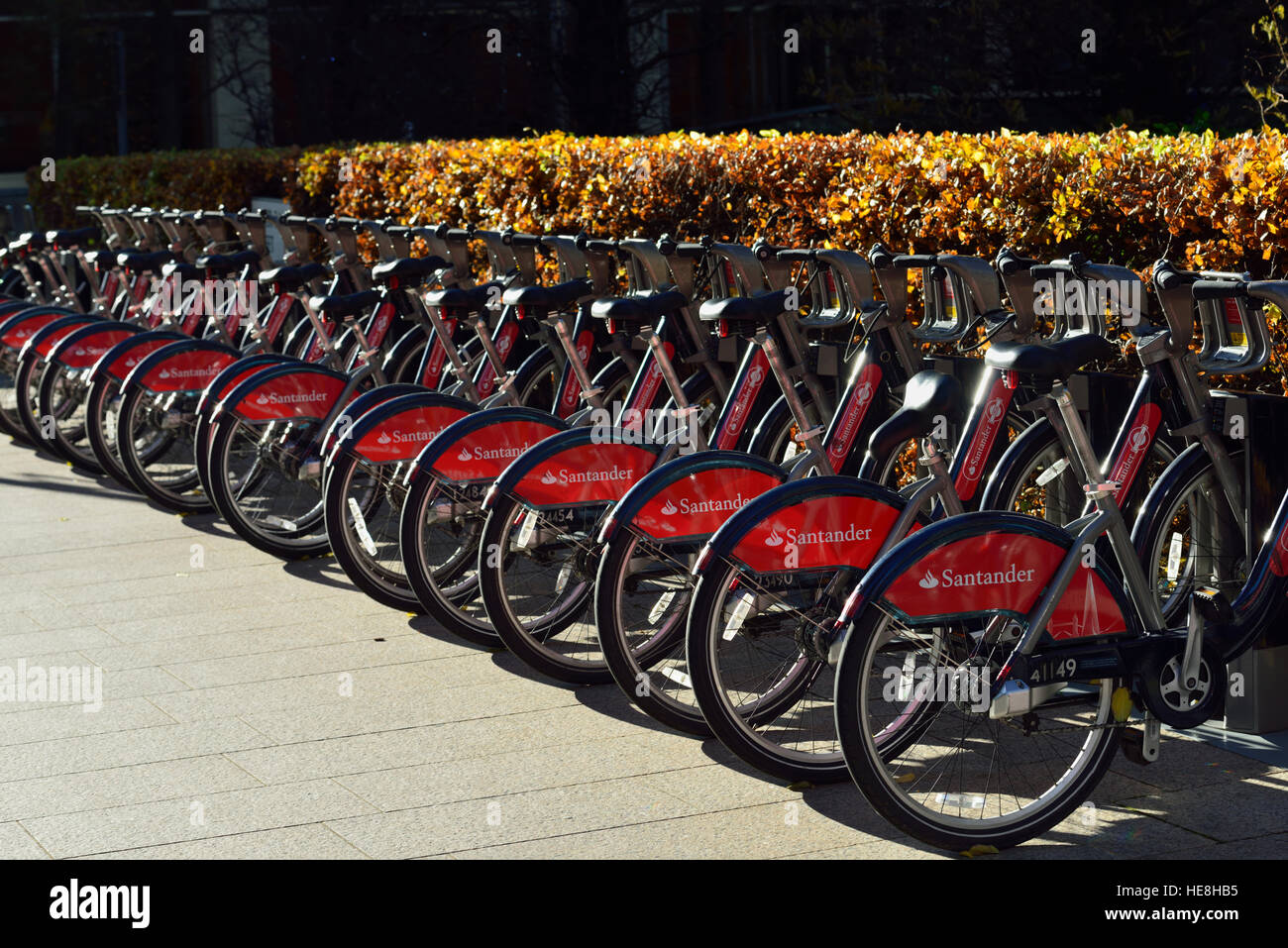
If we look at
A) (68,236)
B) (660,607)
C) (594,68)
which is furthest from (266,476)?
(594,68)

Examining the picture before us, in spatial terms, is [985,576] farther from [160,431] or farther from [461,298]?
[160,431]

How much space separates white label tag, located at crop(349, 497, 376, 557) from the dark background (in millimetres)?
3715

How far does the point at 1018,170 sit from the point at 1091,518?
6.85 feet

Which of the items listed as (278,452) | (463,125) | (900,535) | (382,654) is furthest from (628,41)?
(900,535)

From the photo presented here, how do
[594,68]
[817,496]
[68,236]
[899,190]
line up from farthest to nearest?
[594,68] → [68,236] → [899,190] → [817,496]

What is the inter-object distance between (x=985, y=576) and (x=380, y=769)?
1779 millimetres

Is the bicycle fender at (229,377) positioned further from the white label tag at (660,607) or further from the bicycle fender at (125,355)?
the white label tag at (660,607)

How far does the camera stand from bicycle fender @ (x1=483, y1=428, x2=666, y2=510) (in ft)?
17.4

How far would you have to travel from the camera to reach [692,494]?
16.0ft

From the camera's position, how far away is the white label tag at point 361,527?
607 centimetres

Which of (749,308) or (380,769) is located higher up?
(749,308)

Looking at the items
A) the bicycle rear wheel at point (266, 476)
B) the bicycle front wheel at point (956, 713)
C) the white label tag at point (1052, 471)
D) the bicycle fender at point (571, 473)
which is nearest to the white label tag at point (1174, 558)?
the white label tag at point (1052, 471)

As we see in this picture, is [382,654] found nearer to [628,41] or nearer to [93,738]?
[93,738]

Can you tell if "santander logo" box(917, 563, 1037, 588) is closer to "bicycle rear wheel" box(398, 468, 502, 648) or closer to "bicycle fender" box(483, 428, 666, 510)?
"bicycle fender" box(483, 428, 666, 510)
